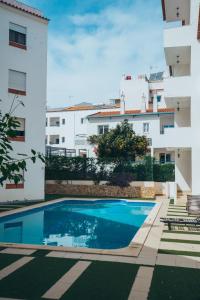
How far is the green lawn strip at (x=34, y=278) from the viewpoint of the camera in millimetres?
6115

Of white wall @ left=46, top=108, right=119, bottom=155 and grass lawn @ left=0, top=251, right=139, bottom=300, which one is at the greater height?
white wall @ left=46, top=108, right=119, bottom=155

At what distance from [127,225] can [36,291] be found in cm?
977

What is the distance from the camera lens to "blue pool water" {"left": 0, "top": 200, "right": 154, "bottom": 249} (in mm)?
12117

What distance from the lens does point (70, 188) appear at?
27.0 m

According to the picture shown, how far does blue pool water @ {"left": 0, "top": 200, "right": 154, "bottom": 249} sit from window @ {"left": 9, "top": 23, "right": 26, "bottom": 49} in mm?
11014

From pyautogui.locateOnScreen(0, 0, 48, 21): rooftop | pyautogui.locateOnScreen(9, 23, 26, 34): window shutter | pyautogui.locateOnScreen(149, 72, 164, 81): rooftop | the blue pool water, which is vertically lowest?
the blue pool water

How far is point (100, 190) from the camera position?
26.5 metres

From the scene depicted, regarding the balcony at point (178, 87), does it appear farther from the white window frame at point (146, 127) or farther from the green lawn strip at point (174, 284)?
the white window frame at point (146, 127)

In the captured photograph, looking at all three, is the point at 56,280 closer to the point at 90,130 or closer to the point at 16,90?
the point at 16,90

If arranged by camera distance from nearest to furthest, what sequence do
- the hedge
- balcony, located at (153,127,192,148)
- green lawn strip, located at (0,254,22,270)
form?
green lawn strip, located at (0,254,22,270) < balcony, located at (153,127,192,148) < the hedge

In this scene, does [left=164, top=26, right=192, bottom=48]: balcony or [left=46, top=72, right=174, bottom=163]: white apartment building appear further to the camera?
[left=46, top=72, right=174, bottom=163]: white apartment building

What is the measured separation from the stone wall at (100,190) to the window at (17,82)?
877cm

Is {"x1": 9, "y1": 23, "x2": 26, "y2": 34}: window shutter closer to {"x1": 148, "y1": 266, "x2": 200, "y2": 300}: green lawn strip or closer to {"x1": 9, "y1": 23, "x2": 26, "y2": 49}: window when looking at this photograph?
{"x1": 9, "y1": 23, "x2": 26, "y2": 49}: window

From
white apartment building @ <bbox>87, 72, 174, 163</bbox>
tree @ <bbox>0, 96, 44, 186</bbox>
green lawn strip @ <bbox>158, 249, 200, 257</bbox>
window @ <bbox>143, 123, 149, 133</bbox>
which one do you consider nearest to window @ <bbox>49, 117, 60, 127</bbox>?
white apartment building @ <bbox>87, 72, 174, 163</bbox>
